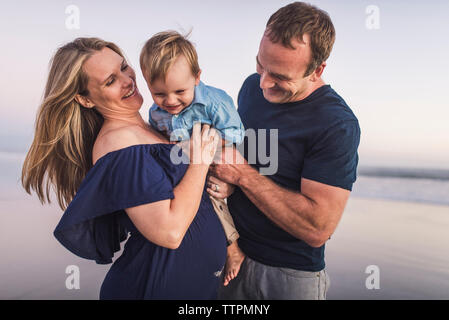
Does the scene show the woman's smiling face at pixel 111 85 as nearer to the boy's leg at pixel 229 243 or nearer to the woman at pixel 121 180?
the woman at pixel 121 180

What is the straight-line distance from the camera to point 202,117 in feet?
4.98

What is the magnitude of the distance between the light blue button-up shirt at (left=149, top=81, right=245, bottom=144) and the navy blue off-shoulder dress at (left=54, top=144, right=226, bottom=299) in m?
0.14

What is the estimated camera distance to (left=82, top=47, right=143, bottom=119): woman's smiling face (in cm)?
135

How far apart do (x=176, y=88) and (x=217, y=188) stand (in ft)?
1.60

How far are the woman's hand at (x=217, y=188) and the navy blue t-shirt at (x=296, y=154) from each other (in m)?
0.12

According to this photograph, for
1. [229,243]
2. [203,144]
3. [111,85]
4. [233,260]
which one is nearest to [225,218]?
[229,243]

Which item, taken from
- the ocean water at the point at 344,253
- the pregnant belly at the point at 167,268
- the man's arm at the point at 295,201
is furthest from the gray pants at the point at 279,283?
the ocean water at the point at 344,253

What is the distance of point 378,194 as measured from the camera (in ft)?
17.0

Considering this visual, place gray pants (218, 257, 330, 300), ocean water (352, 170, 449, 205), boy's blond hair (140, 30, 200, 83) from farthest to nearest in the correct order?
ocean water (352, 170, 449, 205) → gray pants (218, 257, 330, 300) → boy's blond hair (140, 30, 200, 83)

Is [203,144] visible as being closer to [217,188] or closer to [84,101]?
[217,188]

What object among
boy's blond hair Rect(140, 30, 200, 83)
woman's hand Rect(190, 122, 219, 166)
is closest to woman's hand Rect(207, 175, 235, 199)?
woman's hand Rect(190, 122, 219, 166)

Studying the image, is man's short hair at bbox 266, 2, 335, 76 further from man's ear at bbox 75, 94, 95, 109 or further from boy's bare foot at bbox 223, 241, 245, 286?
boy's bare foot at bbox 223, 241, 245, 286

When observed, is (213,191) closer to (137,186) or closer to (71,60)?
(137,186)
